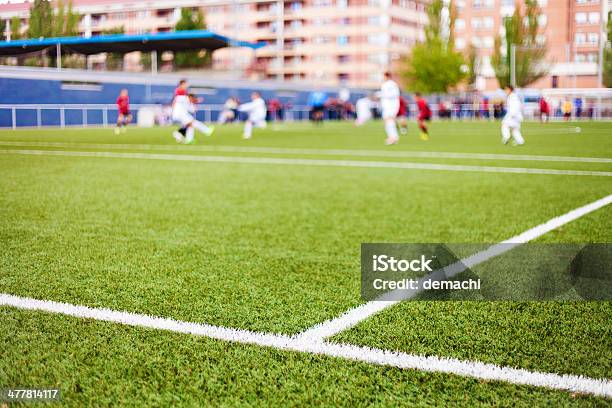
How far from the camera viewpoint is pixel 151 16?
18766 millimetres

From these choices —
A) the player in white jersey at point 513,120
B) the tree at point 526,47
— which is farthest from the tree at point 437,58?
the player in white jersey at point 513,120

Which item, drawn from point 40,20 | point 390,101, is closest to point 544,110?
point 390,101

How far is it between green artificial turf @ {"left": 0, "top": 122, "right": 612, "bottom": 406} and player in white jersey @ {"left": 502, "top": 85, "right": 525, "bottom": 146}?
11.4m

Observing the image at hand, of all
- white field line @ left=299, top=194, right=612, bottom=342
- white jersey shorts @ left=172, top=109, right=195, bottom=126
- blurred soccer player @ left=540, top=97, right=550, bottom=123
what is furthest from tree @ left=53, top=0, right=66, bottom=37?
blurred soccer player @ left=540, top=97, right=550, bottom=123

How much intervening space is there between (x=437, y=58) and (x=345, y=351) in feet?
258

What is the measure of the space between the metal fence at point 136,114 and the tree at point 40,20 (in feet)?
39.5

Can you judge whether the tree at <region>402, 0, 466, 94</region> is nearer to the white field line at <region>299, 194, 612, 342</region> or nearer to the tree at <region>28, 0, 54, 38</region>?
the white field line at <region>299, 194, 612, 342</region>

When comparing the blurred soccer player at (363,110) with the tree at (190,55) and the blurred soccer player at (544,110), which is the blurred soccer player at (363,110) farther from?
the blurred soccer player at (544,110)

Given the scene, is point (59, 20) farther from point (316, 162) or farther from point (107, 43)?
point (316, 162)

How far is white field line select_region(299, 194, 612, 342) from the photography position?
286 cm

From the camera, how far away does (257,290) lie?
3.52m

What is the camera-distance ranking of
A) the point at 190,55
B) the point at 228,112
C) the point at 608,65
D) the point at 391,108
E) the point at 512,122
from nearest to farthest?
the point at 608,65 → the point at 512,122 → the point at 391,108 → the point at 190,55 → the point at 228,112

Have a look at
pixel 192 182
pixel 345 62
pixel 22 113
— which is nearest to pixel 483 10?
pixel 345 62

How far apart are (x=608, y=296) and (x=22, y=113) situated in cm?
2169
